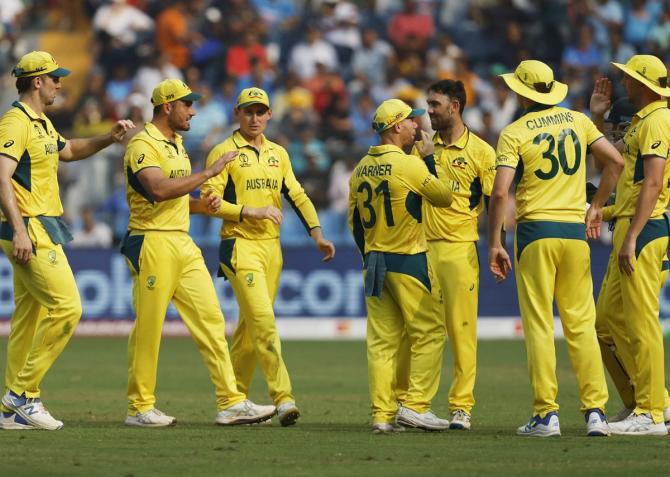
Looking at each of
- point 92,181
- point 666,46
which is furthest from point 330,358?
point 666,46

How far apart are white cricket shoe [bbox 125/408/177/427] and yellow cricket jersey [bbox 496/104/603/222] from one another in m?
3.23

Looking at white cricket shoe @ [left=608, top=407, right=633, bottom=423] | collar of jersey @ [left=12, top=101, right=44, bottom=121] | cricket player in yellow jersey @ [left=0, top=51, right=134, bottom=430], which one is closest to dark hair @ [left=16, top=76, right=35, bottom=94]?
cricket player in yellow jersey @ [left=0, top=51, right=134, bottom=430]

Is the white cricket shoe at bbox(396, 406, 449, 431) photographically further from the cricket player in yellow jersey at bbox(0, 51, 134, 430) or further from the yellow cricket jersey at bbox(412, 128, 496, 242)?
the cricket player in yellow jersey at bbox(0, 51, 134, 430)

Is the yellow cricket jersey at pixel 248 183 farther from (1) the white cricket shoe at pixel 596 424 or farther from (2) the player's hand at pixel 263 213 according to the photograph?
(1) the white cricket shoe at pixel 596 424

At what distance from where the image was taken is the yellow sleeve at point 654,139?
32.3ft

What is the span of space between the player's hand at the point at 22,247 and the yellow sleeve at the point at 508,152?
3548 millimetres

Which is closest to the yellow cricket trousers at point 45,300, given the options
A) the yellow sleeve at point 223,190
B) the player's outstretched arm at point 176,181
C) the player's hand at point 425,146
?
the player's outstretched arm at point 176,181

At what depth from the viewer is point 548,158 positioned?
9.96 metres

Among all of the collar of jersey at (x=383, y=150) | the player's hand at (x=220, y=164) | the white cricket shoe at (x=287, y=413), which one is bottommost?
the white cricket shoe at (x=287, y=413)

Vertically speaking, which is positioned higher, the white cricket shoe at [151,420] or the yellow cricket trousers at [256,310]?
the yellow cricket trousers at [256,310]

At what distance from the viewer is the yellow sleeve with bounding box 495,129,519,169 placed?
9.89m

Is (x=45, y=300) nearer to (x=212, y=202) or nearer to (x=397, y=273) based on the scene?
(x=212, y=202)

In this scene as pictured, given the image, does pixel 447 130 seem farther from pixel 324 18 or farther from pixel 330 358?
pixel 324 18

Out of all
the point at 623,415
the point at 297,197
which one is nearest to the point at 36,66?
the point at 297,197
